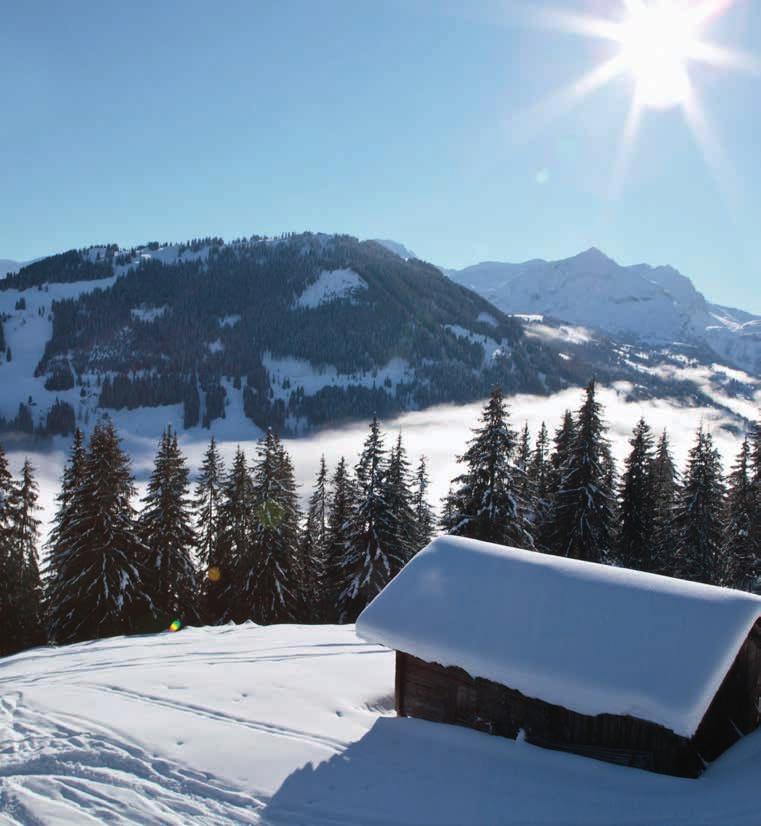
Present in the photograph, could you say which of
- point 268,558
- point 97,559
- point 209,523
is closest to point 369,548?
point 268,558

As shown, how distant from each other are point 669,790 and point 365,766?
5.24m

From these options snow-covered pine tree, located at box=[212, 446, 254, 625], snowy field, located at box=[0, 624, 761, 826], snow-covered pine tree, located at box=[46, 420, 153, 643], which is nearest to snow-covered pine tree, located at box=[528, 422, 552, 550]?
snow-covered pine tree, located at box=[212, 446, 254, 625]

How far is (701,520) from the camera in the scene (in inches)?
1122

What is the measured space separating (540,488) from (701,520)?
1106cm

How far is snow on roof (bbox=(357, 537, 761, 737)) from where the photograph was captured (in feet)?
Answer: 33.7

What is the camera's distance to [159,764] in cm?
1002

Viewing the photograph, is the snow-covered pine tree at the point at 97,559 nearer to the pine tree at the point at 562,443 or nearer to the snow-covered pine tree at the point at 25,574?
the snow-covered pine tree at the point at 25,574

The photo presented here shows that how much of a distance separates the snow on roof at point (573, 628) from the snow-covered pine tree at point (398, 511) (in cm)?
1380

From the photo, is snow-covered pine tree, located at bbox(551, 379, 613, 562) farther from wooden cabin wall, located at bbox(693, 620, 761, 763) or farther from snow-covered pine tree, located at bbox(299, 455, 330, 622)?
wooden cabin wall, located at bbox(693, 620, 761, 763)

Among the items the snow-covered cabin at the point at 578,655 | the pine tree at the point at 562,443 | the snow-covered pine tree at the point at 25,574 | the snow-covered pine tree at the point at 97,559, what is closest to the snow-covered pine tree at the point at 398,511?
the pine tree at the point at 562,443

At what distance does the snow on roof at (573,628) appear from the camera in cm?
1026

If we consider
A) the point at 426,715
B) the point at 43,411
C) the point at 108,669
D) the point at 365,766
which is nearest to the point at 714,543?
the point at 426,715

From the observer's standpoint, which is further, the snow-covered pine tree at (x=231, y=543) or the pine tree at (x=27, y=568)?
the snow-covered pine tree at (x=231, y=543)

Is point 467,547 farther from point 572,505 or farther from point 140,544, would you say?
point 140,544
